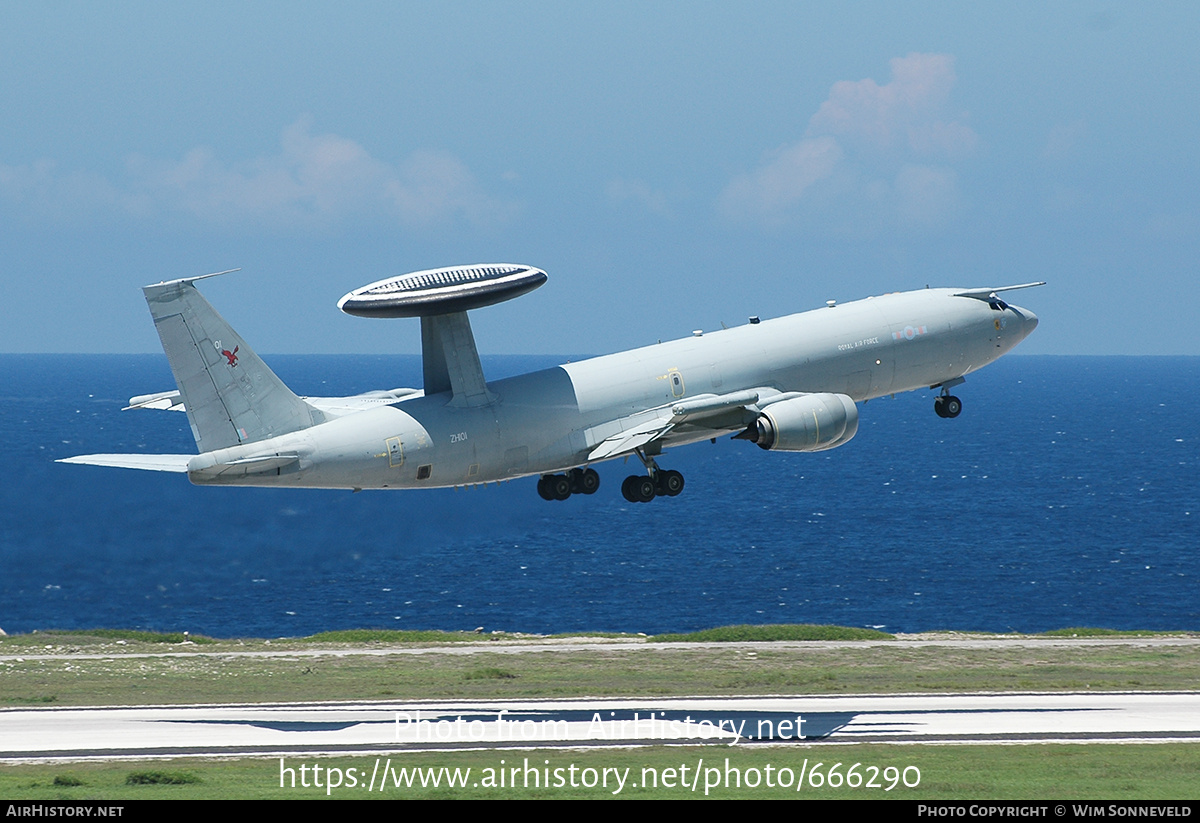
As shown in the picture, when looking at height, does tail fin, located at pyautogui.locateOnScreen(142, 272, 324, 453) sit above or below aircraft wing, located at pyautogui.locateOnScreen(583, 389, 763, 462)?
above

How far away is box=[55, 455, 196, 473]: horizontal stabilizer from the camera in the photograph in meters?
40.6

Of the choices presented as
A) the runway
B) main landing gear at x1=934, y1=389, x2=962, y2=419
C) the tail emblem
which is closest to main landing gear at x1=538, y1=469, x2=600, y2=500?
the tail emblem

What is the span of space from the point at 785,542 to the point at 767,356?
121966 mm

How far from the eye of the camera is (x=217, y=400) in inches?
1679

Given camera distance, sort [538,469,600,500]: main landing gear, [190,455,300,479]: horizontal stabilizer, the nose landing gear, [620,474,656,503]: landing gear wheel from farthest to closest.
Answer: the nose landing gear, [538,469,600,500]: main landing gear, [620,474,656,503]: landing gear wheel, [190,455,300,479]: horizontal stabilizer

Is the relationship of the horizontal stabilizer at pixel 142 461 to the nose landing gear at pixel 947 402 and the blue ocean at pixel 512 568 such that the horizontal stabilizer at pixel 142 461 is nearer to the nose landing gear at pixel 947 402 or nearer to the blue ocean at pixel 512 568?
the blue ocean at pixel 512 568

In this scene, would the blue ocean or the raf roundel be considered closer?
the raf roundel

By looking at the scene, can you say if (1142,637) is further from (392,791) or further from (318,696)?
(392,791)

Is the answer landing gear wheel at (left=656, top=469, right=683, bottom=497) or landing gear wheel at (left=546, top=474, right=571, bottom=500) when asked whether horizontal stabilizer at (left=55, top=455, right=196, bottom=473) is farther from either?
landing gear wheel at (left=656, top=469, right=683, bottom=497)

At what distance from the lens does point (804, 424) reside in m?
48.3

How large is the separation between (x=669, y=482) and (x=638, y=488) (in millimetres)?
1128

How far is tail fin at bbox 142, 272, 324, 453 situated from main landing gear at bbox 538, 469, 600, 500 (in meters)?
10.4

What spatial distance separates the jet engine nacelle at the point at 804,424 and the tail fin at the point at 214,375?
15.9 meters

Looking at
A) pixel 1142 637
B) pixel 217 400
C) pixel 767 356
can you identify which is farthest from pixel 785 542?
pixel 217 400
